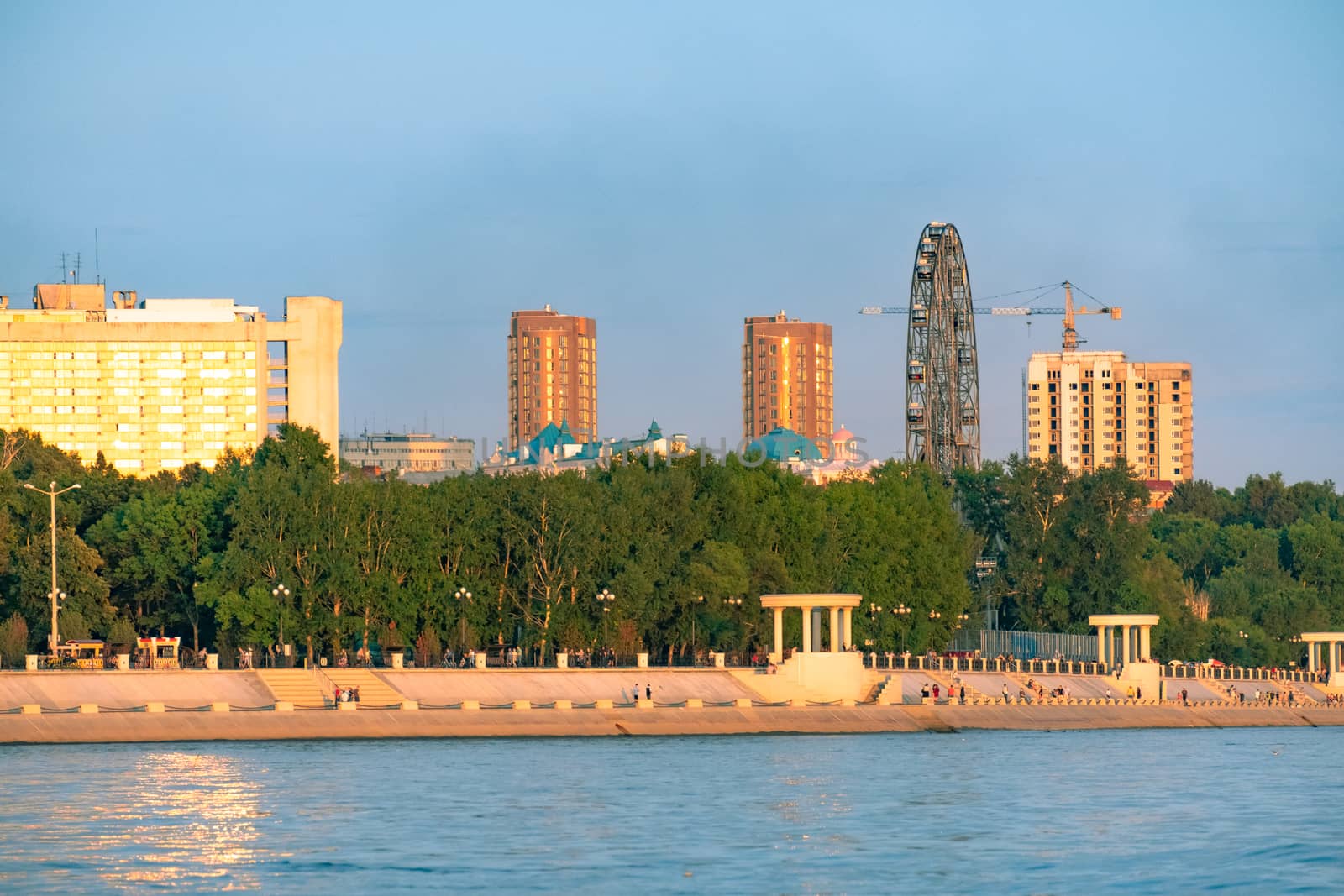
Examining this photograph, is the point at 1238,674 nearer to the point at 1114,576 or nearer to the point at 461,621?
the point at 1114,576

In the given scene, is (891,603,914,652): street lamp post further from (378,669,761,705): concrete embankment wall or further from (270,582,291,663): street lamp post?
(270,582,291,663): street lamp post

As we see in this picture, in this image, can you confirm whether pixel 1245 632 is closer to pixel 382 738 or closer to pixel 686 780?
pixel 382 738

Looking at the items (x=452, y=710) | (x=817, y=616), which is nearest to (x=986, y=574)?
(x=817, y=616)

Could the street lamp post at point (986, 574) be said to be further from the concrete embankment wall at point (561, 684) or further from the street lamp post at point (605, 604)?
the concrete embankment wall at point (561, 684)

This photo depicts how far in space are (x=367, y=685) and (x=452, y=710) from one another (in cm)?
615

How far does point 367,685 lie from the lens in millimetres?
92625

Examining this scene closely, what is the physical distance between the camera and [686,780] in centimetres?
6700

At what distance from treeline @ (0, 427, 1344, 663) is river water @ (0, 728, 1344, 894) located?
22.0 metres

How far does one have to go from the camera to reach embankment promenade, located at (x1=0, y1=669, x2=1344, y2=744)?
273ft

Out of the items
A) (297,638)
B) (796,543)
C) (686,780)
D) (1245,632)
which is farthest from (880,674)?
(1245,632)

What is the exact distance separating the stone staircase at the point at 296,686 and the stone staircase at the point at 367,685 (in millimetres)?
689

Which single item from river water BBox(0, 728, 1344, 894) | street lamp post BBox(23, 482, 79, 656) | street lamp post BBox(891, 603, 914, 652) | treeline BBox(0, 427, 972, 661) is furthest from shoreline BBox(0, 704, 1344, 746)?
street lamp post BBox(891, 603, 914, 652)

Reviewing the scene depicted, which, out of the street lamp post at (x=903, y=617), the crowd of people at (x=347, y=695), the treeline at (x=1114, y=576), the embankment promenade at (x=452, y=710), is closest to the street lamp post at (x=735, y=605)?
the embankment promenade at (x=452, y=710)

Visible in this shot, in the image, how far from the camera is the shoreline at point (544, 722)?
82125mm
